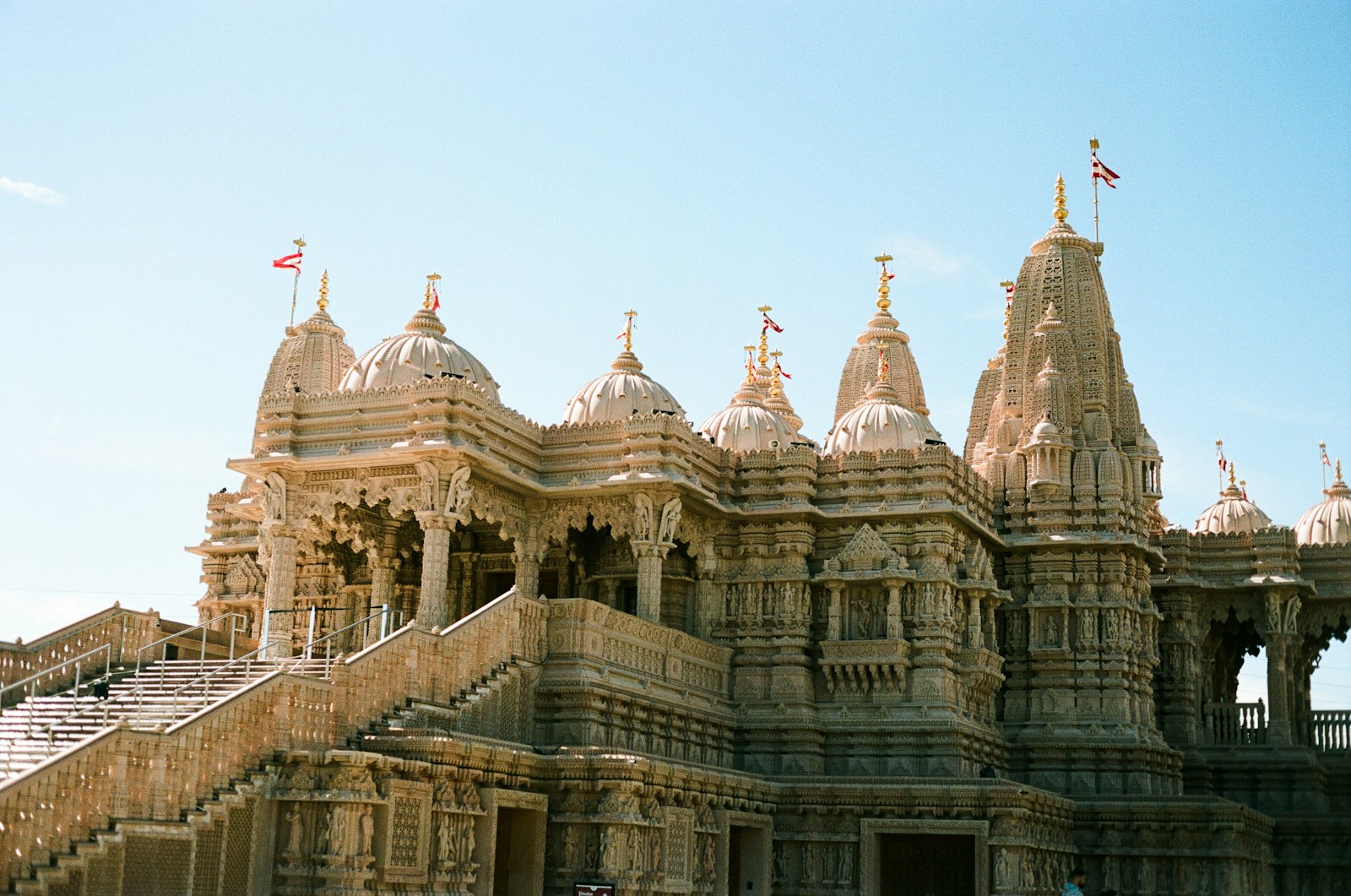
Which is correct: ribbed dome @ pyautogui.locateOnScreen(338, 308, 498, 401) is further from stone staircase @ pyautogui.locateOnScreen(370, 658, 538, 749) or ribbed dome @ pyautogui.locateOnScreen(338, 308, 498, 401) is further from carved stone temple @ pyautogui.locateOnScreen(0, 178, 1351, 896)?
stone staircase @ pyautogui.locateOnScreen(370, 658, 538, 749)

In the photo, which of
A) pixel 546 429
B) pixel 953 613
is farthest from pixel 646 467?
pixel 953 613

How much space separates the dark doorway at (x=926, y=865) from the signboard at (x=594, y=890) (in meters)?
9.77

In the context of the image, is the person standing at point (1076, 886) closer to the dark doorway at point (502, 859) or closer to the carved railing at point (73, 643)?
the dark doorway at point (502, 859)

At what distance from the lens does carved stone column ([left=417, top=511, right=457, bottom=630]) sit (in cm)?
2995

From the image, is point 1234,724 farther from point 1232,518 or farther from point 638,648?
point 638,648

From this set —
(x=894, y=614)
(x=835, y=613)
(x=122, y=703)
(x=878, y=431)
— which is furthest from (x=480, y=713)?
(x=878, y=431)

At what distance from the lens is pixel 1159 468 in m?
46.2

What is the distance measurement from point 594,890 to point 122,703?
7651 millimetres

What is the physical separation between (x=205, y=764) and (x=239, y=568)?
71.6 ft

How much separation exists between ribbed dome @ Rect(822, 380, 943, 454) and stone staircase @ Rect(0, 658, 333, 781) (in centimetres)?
1433

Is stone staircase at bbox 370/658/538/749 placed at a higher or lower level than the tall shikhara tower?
Answer: lower

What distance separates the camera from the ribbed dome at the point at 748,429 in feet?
130

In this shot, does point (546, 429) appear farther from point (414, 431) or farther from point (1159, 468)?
point (1159, 468)

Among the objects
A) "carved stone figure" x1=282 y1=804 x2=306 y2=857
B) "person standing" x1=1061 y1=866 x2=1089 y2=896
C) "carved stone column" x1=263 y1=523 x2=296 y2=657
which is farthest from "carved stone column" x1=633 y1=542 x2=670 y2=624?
"person standing" x1=1061 y1=866 x2=1089 y2=896
